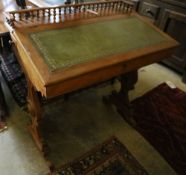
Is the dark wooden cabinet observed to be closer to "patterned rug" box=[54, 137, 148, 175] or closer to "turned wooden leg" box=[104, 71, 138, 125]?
"turned wooden leg" box=[104, 71, 138, 125]

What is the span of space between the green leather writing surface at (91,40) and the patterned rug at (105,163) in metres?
0.80

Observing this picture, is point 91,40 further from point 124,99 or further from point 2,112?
point 2,112

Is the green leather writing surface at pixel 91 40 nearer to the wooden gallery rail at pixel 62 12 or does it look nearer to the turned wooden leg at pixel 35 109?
the wooden gallery rail at pixel 62 12

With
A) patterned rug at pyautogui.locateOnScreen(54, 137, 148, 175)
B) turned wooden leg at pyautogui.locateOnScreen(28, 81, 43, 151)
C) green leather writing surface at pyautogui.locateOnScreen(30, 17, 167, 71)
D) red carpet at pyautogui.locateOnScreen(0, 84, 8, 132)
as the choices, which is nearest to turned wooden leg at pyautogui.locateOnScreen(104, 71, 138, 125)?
patterned rug at pyautogui.locateOnScreen(54, 137, 148, 175)

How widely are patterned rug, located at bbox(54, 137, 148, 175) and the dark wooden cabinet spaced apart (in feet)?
4.56

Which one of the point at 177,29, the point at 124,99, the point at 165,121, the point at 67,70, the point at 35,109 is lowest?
the point at 165,121

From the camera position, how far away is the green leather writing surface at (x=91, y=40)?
0.99m

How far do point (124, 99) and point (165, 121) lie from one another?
0.44m

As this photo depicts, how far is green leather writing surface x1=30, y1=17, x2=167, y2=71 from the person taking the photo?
0.99m

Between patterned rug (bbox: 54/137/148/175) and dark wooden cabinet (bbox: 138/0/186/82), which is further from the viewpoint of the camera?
dark wooden cabinet (bbox: 138/0/186/82)

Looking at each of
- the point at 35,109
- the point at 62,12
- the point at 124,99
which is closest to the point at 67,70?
the point at 35,109

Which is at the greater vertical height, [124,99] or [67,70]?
[67,70]

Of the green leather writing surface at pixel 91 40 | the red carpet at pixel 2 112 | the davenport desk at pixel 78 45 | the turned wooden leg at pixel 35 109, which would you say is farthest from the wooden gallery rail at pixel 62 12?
the red carpet at pixel 2 112

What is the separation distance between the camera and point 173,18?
227 cm
